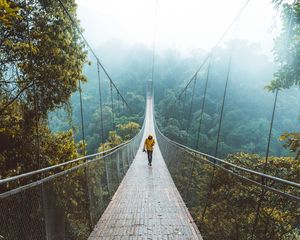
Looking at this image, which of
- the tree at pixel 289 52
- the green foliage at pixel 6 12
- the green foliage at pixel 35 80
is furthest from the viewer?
the green foliage at pixel 35 80

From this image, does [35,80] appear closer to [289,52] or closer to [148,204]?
[148,204]

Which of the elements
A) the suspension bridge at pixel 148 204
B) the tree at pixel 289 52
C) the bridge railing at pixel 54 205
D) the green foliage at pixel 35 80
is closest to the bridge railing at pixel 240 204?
the suspension bridge at pixel 148 204

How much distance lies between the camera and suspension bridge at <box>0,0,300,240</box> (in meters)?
1.66

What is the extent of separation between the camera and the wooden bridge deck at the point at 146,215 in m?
3.49

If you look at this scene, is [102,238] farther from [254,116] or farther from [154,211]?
[254,116]

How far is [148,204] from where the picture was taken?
4.95 m

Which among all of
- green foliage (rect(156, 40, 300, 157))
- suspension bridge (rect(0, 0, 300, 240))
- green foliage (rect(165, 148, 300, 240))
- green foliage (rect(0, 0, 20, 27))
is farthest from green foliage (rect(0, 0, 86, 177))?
green foliage (rect(156, 40, 300, 157))

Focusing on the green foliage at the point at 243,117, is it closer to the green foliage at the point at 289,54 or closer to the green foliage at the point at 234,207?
the green foliage at the point at 289,54

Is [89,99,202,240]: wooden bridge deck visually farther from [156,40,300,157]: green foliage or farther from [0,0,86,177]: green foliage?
[156,40,300,157]: green foliage

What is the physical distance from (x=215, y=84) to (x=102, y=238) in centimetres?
4054

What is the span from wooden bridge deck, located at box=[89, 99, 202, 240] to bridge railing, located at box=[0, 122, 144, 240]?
0.26 metres

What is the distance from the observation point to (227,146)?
26766 mm

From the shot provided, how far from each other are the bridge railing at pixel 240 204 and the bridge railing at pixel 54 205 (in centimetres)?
139

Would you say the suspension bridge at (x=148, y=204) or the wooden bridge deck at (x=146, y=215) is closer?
the suspension bridge at (x=148, y=204)
